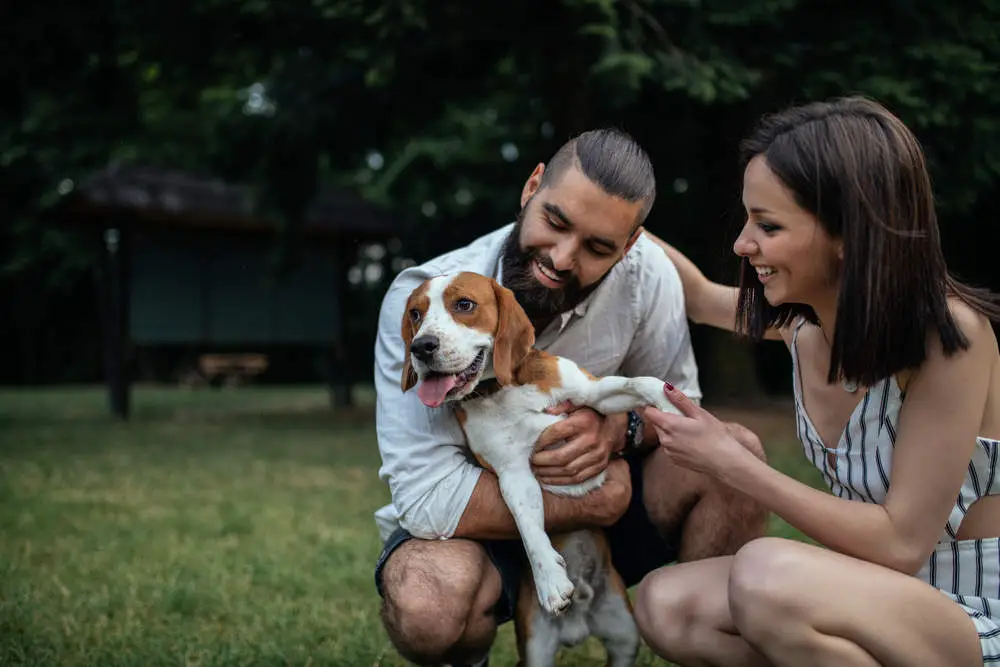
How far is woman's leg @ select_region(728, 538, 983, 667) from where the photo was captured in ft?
7.29

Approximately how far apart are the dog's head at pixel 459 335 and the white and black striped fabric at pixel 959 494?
0.88 m

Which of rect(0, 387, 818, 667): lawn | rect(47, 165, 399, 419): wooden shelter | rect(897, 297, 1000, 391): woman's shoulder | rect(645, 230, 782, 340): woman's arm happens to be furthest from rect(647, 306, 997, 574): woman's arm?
rect(47, 165, 399, 419): wooden shelter

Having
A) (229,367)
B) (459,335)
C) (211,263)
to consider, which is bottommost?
(229,367)

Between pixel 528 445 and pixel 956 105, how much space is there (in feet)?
22.9

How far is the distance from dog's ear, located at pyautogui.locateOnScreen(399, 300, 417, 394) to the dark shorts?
478 mm

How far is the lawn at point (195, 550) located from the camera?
3.48 metres

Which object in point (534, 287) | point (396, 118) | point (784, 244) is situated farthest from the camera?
point (396, 118)

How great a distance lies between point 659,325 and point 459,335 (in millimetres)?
804

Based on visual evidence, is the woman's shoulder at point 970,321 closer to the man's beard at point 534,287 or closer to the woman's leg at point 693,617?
the woman's leg at point 693,617

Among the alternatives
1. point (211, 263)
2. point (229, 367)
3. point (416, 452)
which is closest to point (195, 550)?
point (416, 452)

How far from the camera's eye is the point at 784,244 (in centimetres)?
233

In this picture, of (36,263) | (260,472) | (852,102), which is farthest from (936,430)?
(36,263)

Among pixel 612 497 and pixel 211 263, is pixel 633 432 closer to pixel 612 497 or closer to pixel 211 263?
pixel 612 497

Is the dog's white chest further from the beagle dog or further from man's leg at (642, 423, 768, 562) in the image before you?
man's leg at (642, 423, 768, 562)
